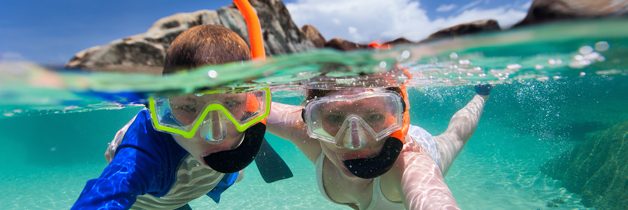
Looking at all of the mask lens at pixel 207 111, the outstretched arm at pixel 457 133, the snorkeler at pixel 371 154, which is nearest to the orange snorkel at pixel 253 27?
the mask lens at pixel 207 111

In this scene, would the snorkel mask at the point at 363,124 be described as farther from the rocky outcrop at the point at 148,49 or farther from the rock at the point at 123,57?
the rock at the point at 123,57

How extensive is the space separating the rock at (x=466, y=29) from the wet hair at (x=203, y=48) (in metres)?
2.16

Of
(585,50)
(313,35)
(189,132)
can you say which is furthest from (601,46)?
(189,132)

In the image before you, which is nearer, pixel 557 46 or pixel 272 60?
pixel 557 46

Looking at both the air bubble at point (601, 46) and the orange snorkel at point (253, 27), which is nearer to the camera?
the orange snorkel at point (253, 27)

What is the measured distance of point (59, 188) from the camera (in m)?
14.2

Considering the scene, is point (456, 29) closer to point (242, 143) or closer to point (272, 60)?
point (272, 60)

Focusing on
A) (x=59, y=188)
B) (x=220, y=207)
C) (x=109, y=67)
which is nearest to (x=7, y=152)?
(x=59, y=188)

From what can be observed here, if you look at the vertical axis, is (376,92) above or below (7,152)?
above

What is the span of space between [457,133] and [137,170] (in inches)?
198

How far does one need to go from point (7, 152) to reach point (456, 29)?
339 ft

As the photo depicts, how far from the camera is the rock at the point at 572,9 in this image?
124 inches

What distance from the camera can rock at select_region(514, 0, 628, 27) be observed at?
3150mm

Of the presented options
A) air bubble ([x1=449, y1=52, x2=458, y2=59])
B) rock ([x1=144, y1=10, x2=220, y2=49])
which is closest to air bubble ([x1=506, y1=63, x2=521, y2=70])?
air bubble ([x1=449, y1=52, x2=458, y2=59])
